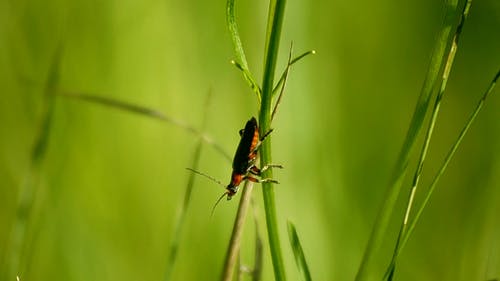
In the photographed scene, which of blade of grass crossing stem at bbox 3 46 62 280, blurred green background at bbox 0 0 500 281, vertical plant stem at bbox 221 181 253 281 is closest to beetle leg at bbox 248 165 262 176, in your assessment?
vertical plant stem at bbox 221 181 253 281

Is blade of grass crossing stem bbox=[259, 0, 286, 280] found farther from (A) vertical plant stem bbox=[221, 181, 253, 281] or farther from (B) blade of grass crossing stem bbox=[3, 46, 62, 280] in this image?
(B) blade of grass crossing stem bbox=[3, 46, 62, 280]

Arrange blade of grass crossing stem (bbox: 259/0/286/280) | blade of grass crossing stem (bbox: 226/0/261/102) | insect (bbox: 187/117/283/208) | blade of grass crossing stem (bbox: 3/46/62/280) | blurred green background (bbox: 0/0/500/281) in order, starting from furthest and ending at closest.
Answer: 1. blurred green background (bbox: 0/0/500/281)
2. blade of grass crossing stem (bbox: 3/46/62/280)
3. insect (bbox: 187/117/283/208)
4. blade of grass crossing stem (bbox: 226/0/261/102)
5. blade of grass crossing stem (bbox: 259/0/286/280)

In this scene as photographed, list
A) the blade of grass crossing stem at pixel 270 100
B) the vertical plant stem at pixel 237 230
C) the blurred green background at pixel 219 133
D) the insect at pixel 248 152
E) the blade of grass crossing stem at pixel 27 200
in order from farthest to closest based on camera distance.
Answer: the blurred green background at pixel 219 133, the blade of grass crossing stem at pixel 27 200, the insect at pixel 248 152, the vertical plant stem at pixel 237 230, the blade of grass crossing stem at pixel 270 100

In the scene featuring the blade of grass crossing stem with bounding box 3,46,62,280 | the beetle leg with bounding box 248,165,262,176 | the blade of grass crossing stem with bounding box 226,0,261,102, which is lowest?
the blade of grass crossing stem with bounding box 3,46,62,280

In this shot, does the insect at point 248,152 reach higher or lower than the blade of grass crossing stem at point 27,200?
higher

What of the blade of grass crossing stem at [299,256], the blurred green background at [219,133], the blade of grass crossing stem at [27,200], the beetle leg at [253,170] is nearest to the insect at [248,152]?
the beetle leg at [253,170]

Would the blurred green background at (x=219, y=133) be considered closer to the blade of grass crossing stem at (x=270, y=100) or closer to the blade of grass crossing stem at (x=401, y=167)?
the blade of grass crossing stem at (x=401, y=167)

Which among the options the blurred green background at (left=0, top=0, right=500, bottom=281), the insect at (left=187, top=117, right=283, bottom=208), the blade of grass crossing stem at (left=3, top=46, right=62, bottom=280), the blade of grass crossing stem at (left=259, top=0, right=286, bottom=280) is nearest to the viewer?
the blade of grass crossing stem at (left=259, top=0, right=286, bottom=280)
